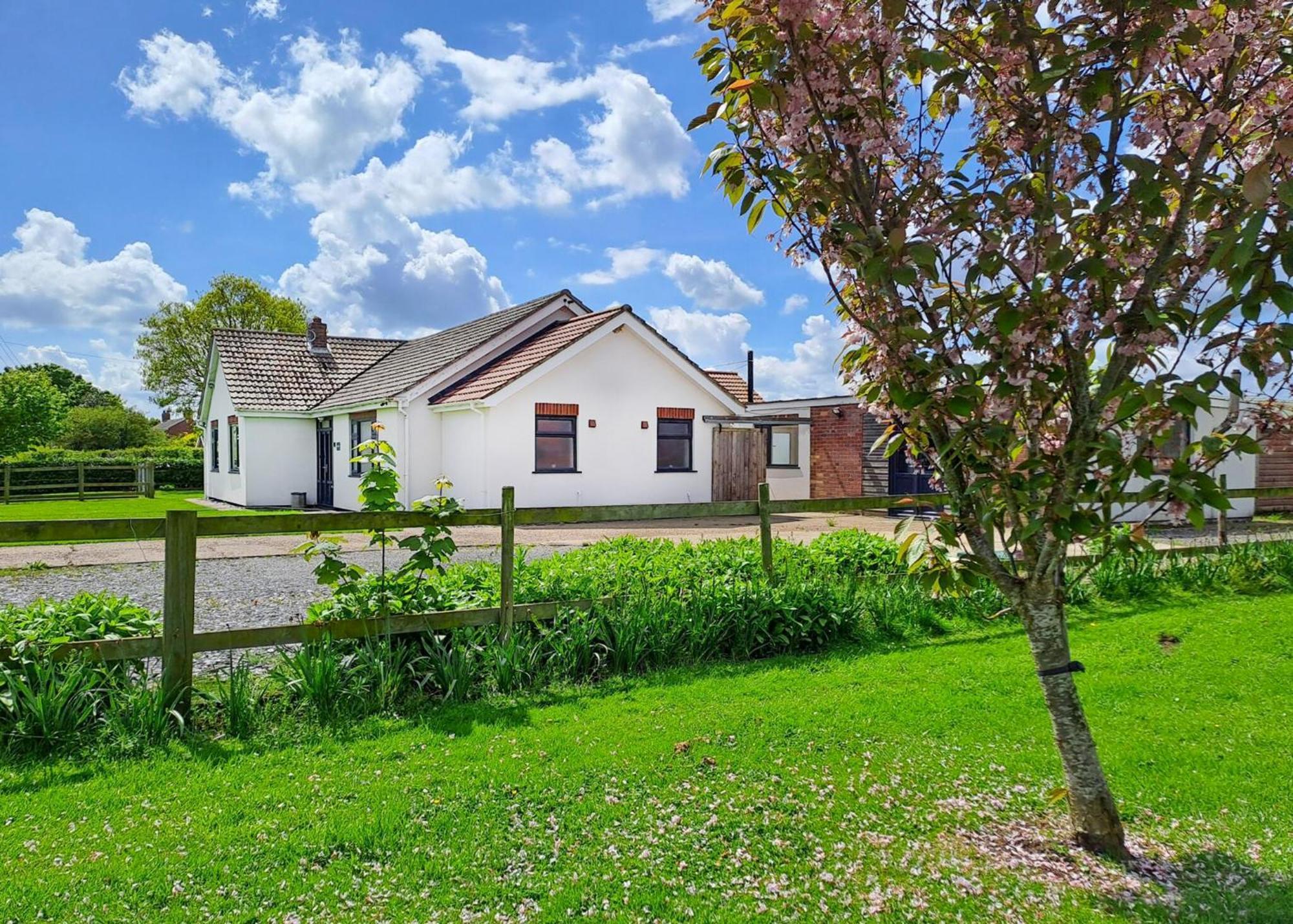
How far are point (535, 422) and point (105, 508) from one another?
504 inches

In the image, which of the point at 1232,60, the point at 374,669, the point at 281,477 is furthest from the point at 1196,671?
the point at 281,477

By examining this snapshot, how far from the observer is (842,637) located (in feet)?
21.5

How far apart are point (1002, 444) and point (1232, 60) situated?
135cm

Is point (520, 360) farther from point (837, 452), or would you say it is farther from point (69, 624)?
point (69, 624)

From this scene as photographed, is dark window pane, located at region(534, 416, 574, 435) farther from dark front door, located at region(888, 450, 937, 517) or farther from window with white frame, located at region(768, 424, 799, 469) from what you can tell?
dark front door, located at region(888, 450, 937, 517)

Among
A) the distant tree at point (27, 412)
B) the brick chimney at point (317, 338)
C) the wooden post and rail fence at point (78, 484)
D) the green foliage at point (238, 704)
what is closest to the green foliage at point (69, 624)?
the green foliage at point (238, 704)

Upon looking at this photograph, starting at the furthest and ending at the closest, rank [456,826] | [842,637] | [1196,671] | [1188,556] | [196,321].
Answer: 1. [196,321]
2. [1188,556]
3. [842,637]
4. [1196,671]
5. [456,826]

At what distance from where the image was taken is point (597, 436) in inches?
757

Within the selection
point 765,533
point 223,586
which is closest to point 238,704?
point 765,533

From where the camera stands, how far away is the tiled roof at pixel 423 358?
19.8 meters

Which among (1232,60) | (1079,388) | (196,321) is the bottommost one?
(1079,388)

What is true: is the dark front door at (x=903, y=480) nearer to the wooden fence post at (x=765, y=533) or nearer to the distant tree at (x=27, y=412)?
the wooden fence post at (x=765, y=533)

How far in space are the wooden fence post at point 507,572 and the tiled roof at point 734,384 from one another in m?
20.3

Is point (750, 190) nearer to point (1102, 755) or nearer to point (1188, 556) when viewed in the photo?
point (1102, 755)
